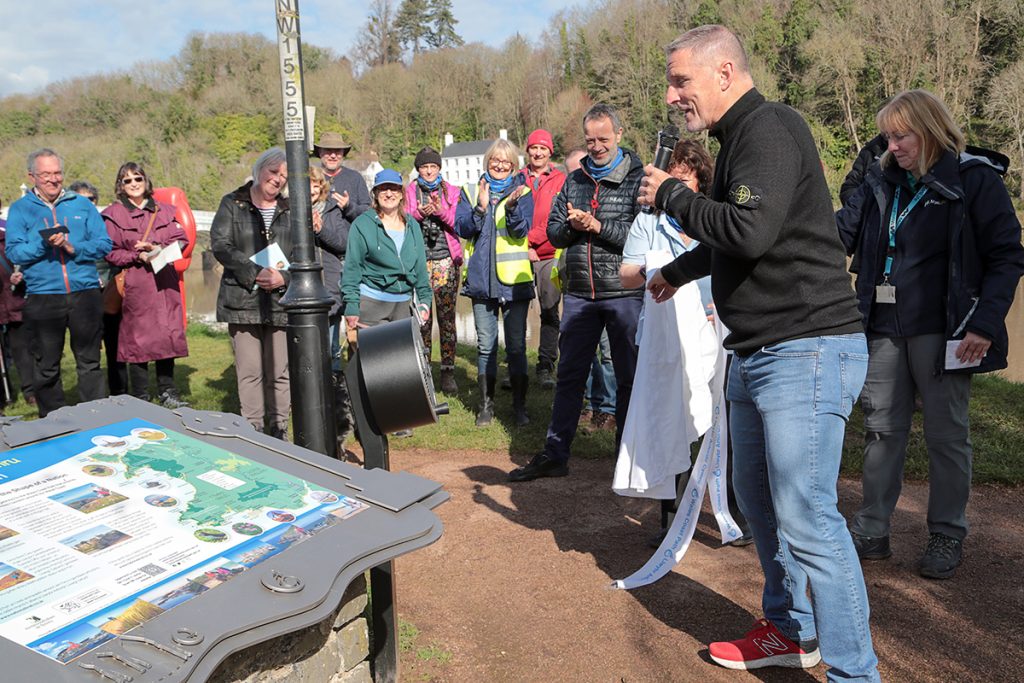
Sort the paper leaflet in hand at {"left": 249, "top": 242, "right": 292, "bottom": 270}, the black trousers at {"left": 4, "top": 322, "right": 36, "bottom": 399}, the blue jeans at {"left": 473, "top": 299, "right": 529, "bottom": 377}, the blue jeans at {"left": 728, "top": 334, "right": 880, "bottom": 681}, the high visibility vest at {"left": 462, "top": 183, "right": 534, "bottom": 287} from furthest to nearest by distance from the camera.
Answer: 1. the black trousers at {"left": 4, "top": 322, "right": 36, "bottom": 399}
2. the high visibility vest at {"left": 462, "top": 183, "right": 534, "bottom": 287}
3. the blue jeans at {"left": 473, "top": 299, "right": 529, "bottom": 377}
4. the paper leaflet in hand at {"left": 249, "top": 242, "right": 292, "bottom": 270}
5. the blue jeans at {"left": 728, "top": 334, "right": 880, "bottom": 681}

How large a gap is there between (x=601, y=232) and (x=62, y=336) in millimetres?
4650

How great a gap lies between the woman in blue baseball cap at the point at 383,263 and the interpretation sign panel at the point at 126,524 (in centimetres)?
357

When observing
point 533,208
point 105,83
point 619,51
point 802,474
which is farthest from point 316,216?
point 105,83

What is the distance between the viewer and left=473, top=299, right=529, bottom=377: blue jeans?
22.9 ft

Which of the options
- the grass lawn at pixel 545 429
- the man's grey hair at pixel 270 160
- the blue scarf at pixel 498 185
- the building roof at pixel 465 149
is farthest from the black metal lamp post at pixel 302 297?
the building roof at pixel 465 149

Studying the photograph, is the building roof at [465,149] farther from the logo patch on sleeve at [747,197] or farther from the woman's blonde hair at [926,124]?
the logo patch on sleeve at [747,197]

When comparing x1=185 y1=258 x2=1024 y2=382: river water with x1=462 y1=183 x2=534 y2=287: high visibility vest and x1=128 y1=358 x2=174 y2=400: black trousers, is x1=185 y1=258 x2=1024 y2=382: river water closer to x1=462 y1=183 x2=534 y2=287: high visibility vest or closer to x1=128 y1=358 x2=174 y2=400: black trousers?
x1=462 y1=183 x2=534 y2=287: high visibility vest

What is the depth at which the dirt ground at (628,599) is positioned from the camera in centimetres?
332

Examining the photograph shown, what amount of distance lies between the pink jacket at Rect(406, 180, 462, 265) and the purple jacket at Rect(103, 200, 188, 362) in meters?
2.10

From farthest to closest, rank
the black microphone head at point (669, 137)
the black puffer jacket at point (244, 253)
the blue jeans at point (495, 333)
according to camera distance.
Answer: the blue jeans at point (495, 333), the black puffer jacket at point (244, 253), the black microphone head at point (669, 137)

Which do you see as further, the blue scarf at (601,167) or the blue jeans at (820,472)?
the blue scarf at (601,167)

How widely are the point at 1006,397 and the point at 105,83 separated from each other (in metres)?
78.6

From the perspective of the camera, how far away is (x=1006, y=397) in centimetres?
724

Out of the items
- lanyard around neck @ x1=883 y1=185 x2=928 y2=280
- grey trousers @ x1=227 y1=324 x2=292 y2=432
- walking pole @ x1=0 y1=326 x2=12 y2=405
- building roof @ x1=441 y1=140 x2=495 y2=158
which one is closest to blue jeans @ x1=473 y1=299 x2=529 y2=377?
grey trousers @ x1=227 y1=324 x2=292 y2=432
